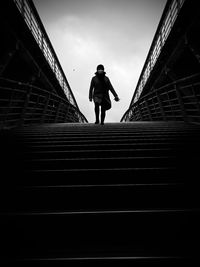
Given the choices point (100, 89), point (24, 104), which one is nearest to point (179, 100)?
point (100, 89)

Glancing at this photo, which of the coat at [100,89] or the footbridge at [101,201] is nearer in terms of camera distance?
the footbridge at [101,201]

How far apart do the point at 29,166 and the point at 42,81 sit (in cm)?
697

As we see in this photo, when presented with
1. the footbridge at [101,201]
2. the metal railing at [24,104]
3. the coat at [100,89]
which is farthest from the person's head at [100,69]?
the footbridge at [101,201]

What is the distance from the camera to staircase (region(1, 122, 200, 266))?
1.34 m

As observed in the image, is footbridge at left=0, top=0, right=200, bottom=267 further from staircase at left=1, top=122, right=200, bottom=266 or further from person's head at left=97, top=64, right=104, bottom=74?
person's head at left=97, top=64, right=104, bottom=74

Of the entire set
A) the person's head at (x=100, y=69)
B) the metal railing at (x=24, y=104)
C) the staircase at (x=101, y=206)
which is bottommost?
the staircase at (x=101, y=206)

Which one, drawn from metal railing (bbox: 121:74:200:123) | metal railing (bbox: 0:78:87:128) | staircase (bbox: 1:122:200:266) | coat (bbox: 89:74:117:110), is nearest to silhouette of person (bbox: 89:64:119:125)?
coat (bbox: 89:74:117:110)

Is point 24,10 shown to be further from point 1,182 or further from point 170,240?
point 170,240

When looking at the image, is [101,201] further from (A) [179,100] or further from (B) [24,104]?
(A) [179,100]

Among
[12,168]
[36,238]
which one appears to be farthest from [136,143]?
[36,238]

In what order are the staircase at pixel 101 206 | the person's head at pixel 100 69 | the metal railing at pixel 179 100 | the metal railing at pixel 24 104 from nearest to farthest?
the staircase at pixel 101 206 → the metal railing at pixel 24 104 → the metal railing at pixel 179 100 → the person's head at pixel 100 69

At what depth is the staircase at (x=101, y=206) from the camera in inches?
52.8

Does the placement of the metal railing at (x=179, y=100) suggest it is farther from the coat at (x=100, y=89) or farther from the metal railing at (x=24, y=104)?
the metal railing at (x=24, y=104)

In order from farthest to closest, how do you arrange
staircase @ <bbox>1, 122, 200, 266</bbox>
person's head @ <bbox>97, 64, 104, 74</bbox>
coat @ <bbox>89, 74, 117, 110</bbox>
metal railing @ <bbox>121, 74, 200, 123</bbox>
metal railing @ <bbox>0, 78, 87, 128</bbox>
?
coat @ <bbox>89, 74, 117, 110</bbox>, person's head @ <bbox>97, 64, 104, 74</bbox>, metal railing @ <bbox>121, 74, 200, 123</bbox>, metal railing @ <bbox>0, 78, 87, 128</bbox>, staircase @ <bbox>1, 122, 200, 266</bbox>
